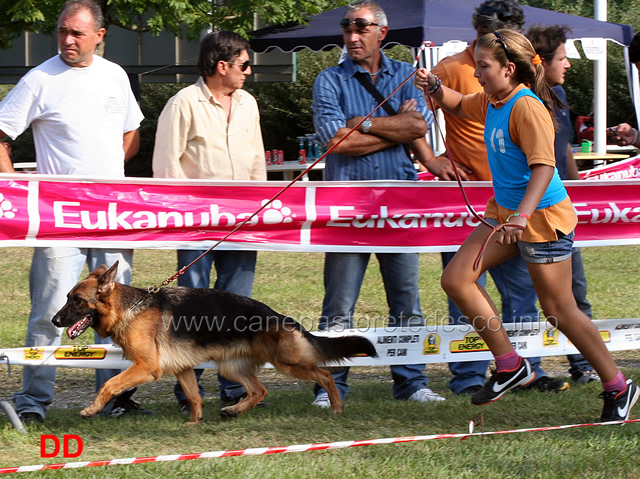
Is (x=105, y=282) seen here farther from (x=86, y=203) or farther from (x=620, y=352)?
(x=620, y=352)

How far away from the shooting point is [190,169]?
17.0ft

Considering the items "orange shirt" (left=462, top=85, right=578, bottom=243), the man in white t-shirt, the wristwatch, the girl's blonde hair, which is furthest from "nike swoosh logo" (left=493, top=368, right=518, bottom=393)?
the man in white t-shirt

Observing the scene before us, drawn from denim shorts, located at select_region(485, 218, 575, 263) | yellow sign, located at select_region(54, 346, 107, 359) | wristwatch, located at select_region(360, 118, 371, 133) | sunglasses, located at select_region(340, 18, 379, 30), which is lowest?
yellow sign, located at select_region(54, 346, 107, 359)

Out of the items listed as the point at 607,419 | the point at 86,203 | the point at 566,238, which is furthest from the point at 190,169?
the point at 607,419

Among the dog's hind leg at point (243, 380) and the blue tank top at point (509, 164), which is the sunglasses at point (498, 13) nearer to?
the blue tank top at point (509, 164)

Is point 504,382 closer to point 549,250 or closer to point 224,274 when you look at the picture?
point 549,250

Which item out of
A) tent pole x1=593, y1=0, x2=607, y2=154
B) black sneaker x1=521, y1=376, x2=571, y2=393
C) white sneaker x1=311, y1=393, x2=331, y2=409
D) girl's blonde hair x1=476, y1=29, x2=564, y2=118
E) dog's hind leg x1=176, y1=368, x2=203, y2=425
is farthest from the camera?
tent pole x1=593, y1=0, x2=607, y2=154

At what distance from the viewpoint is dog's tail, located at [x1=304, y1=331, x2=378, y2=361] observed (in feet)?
16.0

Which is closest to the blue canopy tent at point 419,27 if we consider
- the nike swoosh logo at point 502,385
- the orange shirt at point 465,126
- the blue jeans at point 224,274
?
the orange shirt at point 465,126

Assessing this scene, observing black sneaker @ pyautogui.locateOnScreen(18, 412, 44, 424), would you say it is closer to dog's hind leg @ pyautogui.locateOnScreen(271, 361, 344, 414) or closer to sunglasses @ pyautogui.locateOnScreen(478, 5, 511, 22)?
dog's hind leg @ pyautogui.locateOnScreen(271, 361, 344, 414)

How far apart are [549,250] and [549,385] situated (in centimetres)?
153

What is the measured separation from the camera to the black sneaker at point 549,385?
544cm

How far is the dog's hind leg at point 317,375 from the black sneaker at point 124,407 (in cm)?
92

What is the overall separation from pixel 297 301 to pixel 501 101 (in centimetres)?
427
